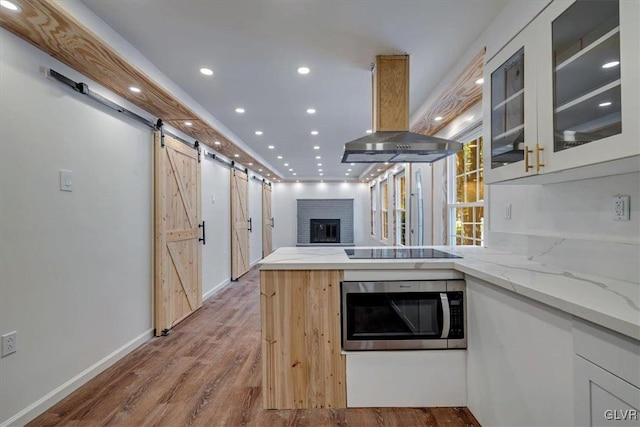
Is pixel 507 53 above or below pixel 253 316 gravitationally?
above

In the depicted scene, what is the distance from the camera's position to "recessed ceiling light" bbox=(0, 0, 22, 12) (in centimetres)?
150

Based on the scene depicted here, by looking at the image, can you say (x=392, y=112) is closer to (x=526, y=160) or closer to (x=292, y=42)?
(x=292, y=42)

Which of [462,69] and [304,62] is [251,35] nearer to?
[304,62]

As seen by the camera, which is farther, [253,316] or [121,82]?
[253,316]

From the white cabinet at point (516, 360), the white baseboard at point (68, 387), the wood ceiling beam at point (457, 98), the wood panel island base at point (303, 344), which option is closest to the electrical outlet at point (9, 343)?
the white baseboard at point (68, 387)

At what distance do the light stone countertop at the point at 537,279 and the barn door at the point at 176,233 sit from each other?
183cm

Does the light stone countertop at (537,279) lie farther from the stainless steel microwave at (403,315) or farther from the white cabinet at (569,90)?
the white cabinet at (569,90)

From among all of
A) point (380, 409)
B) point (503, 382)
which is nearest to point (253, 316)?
point (380, 409)

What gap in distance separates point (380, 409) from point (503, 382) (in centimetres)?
80

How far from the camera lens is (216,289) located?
4980mm

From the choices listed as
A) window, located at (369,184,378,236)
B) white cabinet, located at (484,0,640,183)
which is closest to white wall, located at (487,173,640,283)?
white cabinet, located at (484,0,640,183)

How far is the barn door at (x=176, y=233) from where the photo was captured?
325cm

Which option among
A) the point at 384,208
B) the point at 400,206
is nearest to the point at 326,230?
the point at 384,208

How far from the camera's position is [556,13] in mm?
1371
